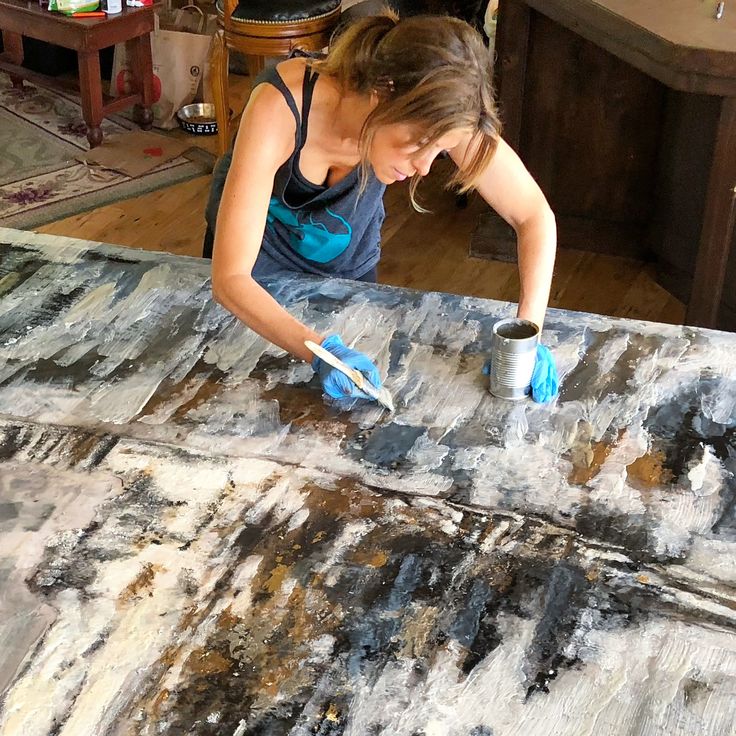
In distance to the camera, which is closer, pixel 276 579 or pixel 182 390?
pixel 276 579

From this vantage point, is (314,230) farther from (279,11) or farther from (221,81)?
(221,81)

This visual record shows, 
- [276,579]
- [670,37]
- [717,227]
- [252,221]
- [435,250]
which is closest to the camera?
[276,579]

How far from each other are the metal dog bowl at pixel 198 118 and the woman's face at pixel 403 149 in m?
2.58

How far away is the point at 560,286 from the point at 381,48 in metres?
1.68

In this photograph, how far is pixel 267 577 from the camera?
107cm

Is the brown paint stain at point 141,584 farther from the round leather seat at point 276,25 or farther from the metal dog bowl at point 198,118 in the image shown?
the metal dog bowl at point 198,118

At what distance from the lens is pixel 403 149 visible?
1.37 m

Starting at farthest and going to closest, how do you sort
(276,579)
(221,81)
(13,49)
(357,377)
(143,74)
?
(13,49), (143,74), (221,81), (357,377), (276,579)

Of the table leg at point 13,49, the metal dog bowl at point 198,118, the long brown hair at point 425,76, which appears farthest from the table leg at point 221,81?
the long brown hair at point 425,76

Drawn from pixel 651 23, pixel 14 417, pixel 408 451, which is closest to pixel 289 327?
pixel 408 451

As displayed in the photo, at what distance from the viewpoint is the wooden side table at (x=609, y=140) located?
2430 mm

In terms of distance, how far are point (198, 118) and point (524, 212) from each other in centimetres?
255

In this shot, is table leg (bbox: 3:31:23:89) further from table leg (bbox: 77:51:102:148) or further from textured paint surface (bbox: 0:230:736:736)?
textured paint surface (bbox: 0:230:736:736)

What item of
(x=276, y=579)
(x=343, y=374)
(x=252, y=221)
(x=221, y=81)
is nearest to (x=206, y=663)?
(x=276, y=579)
